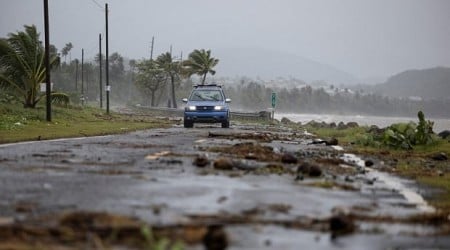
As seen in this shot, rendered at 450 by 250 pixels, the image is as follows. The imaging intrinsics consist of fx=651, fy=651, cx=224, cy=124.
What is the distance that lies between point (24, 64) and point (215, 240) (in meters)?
33.4

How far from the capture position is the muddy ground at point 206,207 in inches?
216

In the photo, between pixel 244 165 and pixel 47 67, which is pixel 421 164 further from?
pixel 47 67

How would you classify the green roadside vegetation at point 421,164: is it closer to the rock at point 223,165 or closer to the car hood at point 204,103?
the rock at point 223,165

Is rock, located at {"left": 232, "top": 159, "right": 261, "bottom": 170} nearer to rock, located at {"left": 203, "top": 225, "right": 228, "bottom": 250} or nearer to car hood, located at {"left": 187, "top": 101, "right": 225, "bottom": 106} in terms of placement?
rock, located at {"left": 203, "top": 225, "right": 228, "bottom": 250}

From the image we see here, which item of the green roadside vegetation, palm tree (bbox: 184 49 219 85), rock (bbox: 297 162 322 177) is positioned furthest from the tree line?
rock (bbox: 297 162 322 177)

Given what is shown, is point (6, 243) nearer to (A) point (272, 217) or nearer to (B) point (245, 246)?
(B) point (245, 246)

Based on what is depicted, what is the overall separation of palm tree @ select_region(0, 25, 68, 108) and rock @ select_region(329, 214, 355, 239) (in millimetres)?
32199

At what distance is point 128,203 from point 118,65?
14558 centimetres

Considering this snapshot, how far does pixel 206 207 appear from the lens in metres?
6.89

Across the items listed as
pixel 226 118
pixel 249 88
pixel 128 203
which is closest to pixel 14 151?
pixel 128 203

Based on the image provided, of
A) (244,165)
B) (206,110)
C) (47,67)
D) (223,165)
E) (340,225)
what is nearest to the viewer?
(340,225)

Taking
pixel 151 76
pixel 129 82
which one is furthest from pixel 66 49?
pixel 151 76

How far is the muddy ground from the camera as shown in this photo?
216 inches

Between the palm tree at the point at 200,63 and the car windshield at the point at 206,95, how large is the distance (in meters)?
44.9
